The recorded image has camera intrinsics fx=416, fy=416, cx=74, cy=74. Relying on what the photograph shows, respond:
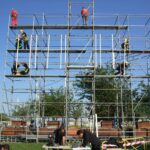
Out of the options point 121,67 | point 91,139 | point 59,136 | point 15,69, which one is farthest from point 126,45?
point 91,139

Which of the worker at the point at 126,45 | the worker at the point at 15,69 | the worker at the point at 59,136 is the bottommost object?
the worker at the point at 59,136

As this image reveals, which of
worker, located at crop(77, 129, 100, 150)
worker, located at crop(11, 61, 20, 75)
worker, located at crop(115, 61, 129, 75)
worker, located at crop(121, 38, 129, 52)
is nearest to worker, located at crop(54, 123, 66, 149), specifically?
worker, located at crop(77, 129, 100, 150)

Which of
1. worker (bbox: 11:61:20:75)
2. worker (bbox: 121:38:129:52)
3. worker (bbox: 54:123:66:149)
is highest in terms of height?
worker (bbox: 121:38:129:52)

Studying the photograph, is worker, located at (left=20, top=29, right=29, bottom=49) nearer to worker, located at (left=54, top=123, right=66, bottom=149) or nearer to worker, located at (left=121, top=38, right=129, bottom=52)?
worker, located at (left=121, top=38, right=129, bottom=52)

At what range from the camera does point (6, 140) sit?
2516 cm

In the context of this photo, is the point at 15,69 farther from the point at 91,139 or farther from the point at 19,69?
the point at 91,139

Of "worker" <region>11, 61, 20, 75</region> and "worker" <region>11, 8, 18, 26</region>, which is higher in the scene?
"worker" <region>11, 8, 18, 26</region>

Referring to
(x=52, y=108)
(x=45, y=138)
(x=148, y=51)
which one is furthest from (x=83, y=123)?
(x=52, y=108)

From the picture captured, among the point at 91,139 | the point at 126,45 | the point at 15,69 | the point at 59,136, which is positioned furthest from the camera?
the point at 126,45

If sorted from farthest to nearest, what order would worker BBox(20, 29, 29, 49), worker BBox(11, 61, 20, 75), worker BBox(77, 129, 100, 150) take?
worker BBox(20, 29, 29, 49)
worker BBox(11, 61, 20, 75)
worker BBox(77, 129, 100, 150)

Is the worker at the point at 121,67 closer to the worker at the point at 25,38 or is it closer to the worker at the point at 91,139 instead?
the worker at the point at 25,38

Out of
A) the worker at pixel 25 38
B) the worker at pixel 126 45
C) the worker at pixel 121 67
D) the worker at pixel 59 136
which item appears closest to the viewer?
the worker at pixel 59 136

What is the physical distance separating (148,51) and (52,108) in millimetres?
17188

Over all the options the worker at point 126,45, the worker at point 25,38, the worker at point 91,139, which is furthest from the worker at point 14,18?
the worker at point 91,139
